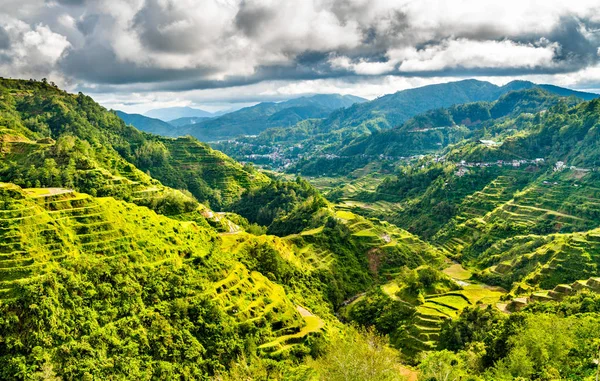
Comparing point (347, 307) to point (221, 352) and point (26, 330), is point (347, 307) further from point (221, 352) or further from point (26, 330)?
point (26, 330)

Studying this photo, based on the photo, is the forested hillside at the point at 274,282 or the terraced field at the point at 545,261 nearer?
the forested hillside at the point at 274,282

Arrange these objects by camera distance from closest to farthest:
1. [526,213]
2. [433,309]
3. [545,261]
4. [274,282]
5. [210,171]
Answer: [433,309], [274,282], [545,261], [526,213], [210,171]

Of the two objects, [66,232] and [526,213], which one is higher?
[66,232]

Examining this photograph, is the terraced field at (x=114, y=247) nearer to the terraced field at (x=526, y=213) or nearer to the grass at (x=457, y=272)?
the grass at (x=457, y=272)

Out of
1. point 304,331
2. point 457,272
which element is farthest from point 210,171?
point 304,331

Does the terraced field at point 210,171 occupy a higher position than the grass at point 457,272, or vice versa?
the terraced field at point 210,171

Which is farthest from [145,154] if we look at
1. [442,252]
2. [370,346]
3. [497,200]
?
[370,346]

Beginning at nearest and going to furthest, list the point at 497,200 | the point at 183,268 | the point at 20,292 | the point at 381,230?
the point at 20,292, the point at 183,268, the point at 381,230, the point at 497,200

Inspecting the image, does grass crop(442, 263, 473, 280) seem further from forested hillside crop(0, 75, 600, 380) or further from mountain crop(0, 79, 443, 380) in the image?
mountain crop(0, 79, 443, 380)

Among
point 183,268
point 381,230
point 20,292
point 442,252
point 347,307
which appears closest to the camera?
point 20,292

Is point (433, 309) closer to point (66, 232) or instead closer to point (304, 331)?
point (304, 331)

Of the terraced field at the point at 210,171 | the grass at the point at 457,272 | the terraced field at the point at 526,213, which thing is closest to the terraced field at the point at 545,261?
the grass at the point at 457,272

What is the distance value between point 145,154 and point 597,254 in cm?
10421

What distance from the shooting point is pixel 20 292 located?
33188 mm
